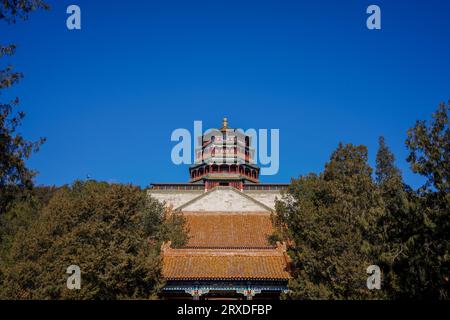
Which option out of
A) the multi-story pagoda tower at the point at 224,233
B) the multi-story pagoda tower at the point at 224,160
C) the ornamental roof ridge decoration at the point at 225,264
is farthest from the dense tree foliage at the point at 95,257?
the multi-story pagoda tower at the point at 224,160

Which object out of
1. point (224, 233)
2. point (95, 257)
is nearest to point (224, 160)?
point (224, 233)

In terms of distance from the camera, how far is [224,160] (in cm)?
6125

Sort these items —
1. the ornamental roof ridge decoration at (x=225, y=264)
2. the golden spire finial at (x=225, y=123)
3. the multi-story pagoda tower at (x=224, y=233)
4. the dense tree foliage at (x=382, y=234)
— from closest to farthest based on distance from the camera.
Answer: the dense tree foliage at (x=382, y=234), the ornamental roof ridge decoration at (x=225, y=264), the multi-story pagoda tower at (x=224, y=233), the golden spire finial at (x=225, y=123)

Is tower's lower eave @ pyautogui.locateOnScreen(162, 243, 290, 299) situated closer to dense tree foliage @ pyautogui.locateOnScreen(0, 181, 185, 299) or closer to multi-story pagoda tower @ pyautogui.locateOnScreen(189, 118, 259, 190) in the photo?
dense tree foliage @ pyautogui.locateOnScreen(0, 181, 185, 299)

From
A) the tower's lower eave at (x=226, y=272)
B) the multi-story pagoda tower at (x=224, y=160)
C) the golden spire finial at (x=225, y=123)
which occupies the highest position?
the golden spire finial at (x=225, y=123)

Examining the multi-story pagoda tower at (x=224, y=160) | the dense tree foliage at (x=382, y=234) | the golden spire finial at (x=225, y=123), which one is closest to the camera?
the dense tree foliage at (x=382, y=234)

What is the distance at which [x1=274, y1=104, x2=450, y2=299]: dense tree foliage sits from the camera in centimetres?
1570

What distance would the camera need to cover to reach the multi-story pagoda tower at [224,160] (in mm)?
59062

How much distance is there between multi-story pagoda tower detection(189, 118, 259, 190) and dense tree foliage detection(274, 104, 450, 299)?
99.1 ft

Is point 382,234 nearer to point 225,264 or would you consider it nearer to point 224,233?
point 225,264

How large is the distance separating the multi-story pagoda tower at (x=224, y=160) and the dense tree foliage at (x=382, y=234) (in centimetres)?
3021

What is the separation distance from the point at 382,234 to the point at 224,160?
1707 inches

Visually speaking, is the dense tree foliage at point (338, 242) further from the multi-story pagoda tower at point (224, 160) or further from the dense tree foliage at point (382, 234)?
the multi-story pagoda tower at point (224, 160)

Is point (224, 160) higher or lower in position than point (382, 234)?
higher
